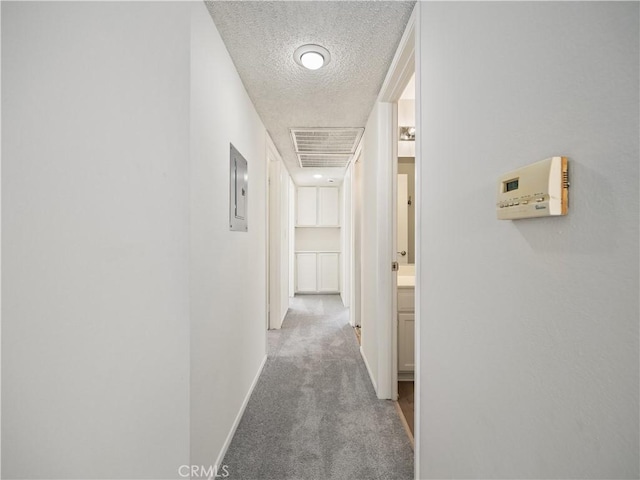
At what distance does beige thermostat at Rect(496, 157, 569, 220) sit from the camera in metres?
0.54

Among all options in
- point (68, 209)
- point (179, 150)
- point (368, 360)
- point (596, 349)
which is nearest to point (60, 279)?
point (68, 209)

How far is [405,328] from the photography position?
2469mm

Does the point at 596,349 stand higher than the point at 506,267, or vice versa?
the point at 506,267

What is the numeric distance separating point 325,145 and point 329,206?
3049mm

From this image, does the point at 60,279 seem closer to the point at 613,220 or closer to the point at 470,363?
the point at 470,363

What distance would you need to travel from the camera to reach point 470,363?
0.90 metres

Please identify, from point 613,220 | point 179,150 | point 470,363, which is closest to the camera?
point 613,220

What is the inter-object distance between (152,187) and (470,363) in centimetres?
134

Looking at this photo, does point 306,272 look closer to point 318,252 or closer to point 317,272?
point 317,272

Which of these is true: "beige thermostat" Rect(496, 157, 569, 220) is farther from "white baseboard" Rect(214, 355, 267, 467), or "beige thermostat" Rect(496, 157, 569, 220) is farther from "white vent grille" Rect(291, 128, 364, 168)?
"white vent grille" Rect(291, 128, 364, 168)

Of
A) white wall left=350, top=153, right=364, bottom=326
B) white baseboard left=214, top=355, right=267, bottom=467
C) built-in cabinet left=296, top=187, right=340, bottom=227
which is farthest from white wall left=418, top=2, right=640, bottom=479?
built-in cabinet left=296, top=187, right=340, bottom=227

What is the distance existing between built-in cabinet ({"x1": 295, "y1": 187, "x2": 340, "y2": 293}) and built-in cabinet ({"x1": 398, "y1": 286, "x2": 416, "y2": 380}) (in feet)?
13.4

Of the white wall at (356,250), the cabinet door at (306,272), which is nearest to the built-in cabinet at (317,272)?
the cabinet door at (306,272)

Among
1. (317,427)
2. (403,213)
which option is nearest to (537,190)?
(317,427)
